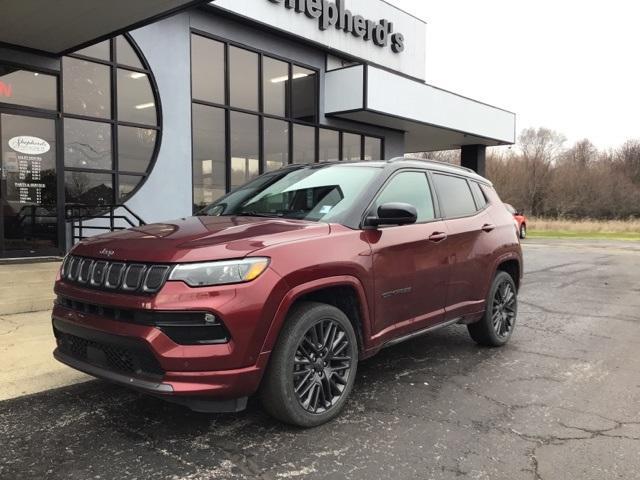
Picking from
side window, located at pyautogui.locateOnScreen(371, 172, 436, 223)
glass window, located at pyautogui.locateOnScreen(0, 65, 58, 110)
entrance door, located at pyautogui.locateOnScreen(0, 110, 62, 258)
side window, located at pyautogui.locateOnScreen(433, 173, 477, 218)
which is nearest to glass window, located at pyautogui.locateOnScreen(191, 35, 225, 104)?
glass window, located at pyautogui.locateOnScreen(0, 65, 58, 110)

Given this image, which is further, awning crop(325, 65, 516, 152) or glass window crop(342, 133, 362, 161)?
glass window crop(342, 133, 362, 161)

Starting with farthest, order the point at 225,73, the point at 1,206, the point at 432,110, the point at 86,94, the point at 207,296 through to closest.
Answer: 1. the point at 432,110
2. the point at 225,73
3. the point at 86,94
4. the point at 1,206
5. the point at 207,296

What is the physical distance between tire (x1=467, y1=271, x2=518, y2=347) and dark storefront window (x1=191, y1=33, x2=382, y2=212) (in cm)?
724

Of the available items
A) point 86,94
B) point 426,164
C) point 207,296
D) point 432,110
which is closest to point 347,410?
point 207,296

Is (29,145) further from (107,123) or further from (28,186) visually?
(107,123)

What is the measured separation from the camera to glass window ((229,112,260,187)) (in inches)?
528

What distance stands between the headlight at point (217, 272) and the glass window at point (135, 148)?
860 centimetres

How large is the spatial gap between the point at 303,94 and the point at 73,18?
7.95 meters

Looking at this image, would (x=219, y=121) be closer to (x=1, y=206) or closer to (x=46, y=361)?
(x=1, y=206)

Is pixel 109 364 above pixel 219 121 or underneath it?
underneath

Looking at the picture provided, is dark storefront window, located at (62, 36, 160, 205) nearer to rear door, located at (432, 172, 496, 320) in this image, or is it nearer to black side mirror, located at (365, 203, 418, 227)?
rear door, located at (432, 172, 496, 320)

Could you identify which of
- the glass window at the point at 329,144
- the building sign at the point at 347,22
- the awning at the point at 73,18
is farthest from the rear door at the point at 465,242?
the glass window at the point at 329,144

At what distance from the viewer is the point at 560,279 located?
11.8 meters

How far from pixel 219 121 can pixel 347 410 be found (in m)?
10.3
